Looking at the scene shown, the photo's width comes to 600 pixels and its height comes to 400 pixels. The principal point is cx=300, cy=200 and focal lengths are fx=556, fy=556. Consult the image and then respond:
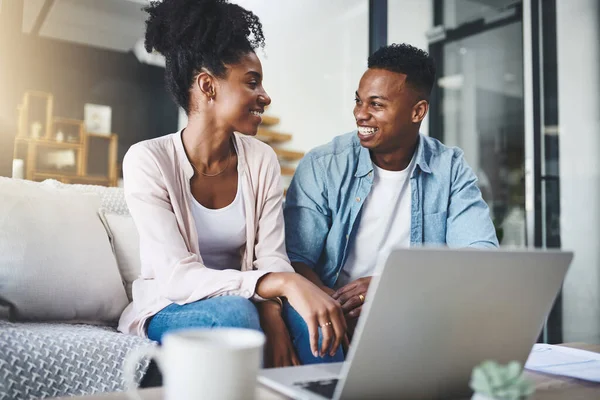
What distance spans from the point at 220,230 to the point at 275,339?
0.35 m

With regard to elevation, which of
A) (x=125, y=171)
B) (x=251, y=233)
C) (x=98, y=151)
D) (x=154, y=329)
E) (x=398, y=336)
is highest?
(x=98, y=151)

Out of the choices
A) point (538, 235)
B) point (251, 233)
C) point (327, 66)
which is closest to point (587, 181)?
point (538, 235)

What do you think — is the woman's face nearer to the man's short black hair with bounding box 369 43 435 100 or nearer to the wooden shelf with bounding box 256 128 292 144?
the man's short black hair with bounding box 369 43 435 100

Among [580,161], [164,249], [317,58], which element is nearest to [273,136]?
[317,58]

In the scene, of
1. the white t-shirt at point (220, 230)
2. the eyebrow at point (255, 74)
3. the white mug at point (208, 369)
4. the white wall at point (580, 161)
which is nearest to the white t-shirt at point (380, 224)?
the white t-shirt at point (220, 230)

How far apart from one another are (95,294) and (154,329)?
0.26 meters

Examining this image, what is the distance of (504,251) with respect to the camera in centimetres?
63

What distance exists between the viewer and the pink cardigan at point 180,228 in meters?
1.15

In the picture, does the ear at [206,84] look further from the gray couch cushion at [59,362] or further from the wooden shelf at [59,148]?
the wooden shelf at [59,148]

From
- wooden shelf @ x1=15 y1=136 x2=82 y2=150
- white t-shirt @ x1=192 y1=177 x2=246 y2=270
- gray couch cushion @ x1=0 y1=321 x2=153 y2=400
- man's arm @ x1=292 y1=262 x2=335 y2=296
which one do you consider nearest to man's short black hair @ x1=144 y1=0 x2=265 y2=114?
white t-shirt @ x1=192 y1=177 x2=246 y2=270

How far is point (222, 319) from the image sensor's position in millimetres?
1065

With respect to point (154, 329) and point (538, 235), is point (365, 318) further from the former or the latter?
point (538, 235)

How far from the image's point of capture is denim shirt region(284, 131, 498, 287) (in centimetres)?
160

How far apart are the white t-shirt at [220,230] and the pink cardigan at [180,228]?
0.02 m
